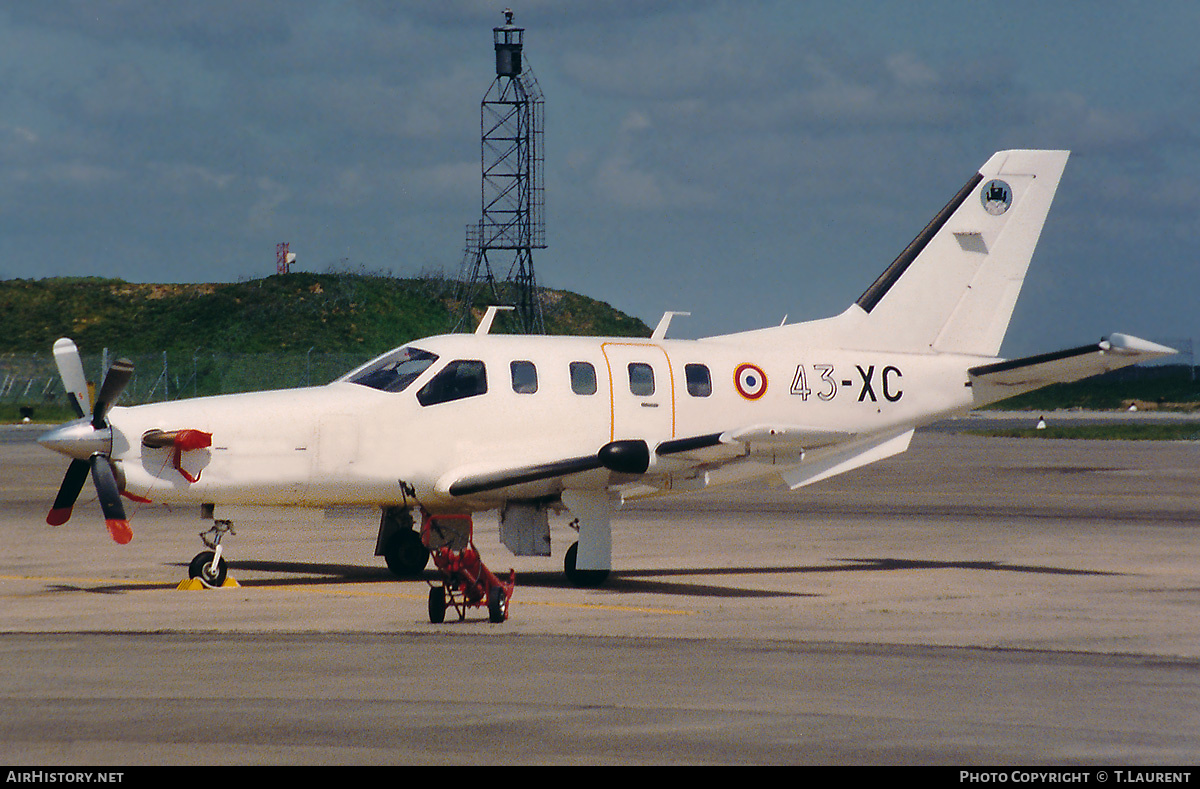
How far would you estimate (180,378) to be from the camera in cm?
8344

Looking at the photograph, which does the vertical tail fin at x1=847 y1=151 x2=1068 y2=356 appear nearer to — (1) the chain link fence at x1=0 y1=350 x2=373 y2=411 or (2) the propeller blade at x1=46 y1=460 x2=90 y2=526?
(2) the propeller blade at x1=46 y1=460 x2=90 y2=526

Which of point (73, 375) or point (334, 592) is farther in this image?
point (334, 592)

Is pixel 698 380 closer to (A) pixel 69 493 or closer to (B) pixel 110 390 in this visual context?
(B) pixel 110 390

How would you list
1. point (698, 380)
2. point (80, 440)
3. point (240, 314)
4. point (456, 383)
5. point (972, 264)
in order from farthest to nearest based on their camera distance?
point (240, 314) → point (972, 264) → point (698, 380) → point (456, 383) → point (80, 440)

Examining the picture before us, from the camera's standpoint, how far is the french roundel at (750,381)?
19438 mm

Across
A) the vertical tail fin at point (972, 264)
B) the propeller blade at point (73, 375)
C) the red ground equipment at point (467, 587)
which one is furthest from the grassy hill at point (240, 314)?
the red ground equipment at point (467, 587)

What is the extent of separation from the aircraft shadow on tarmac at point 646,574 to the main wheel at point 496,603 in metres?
3.07

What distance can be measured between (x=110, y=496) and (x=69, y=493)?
38.0 inches

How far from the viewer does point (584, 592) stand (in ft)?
56.4

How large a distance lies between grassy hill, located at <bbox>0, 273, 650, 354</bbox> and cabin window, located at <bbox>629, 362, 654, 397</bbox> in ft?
277

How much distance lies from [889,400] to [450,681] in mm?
10802

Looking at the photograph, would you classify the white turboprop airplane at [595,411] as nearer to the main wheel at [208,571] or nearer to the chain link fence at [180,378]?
the main wheel at [208,571]

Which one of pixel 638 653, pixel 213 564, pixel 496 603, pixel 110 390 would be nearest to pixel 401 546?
pixel 213 564
